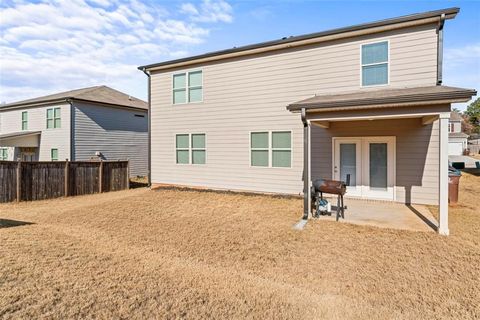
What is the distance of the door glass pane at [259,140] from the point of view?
10.8m

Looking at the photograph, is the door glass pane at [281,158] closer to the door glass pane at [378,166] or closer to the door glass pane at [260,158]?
the door glass pane at [260,158]

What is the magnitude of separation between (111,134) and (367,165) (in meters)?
16.6

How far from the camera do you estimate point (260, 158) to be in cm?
1098

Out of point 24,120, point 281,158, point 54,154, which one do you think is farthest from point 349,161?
point 24,120

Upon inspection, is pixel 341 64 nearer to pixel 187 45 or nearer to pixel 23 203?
pixel 187 45

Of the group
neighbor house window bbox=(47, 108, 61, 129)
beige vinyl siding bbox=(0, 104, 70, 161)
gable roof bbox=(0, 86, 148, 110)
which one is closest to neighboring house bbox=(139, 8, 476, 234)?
gable roof bbox=(0, 86, 148, 110)

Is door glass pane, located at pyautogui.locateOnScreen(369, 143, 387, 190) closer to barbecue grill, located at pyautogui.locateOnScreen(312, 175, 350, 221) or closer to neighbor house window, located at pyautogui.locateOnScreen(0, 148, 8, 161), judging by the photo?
barbecue grill, located at pyautogui.locateOnScreen(312, 175, 350, 221)

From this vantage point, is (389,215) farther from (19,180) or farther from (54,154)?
(54,154)

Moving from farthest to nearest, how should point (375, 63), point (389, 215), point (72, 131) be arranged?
point (72, 131) < point (375, 63) < point (389, 215)

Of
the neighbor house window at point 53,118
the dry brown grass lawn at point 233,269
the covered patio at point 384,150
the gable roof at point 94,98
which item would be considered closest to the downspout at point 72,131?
the gable roof at point 94,98

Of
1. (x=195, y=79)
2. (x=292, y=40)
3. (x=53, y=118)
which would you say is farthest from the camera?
(x=53, y=118)

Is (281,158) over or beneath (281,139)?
beneath

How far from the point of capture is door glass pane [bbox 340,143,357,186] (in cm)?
954

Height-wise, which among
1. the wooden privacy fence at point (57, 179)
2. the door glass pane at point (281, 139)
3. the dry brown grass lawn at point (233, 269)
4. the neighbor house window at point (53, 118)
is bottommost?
the dry brown grass lawn at point (233, 269)
